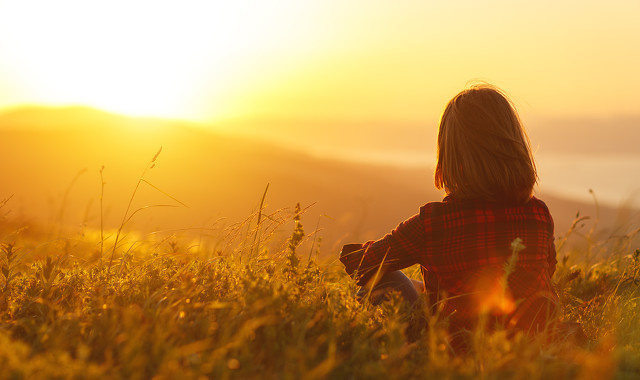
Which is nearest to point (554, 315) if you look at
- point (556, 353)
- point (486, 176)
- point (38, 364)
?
point (556, 353)

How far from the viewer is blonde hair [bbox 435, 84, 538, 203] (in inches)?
121

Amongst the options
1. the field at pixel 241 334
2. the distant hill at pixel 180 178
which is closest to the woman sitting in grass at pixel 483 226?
the field at pixel 241 334

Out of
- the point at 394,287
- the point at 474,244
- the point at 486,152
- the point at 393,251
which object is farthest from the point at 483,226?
the point at 394,287

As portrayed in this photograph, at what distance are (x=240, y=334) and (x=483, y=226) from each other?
1.56m

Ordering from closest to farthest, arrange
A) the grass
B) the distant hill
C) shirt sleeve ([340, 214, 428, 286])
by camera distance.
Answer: the grass < shirt sleeve ([340, 214, 428, 286]) < the distant hill

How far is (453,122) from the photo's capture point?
3199 millimetres

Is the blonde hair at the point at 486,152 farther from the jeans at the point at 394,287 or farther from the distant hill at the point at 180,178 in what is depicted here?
the distant hill at the point at 180,178

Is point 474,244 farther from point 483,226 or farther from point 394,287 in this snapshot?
point 394,287

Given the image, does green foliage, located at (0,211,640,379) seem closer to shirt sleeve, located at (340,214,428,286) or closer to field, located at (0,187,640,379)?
field, located at (0,187,640,379)

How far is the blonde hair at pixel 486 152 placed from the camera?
3.06 meters

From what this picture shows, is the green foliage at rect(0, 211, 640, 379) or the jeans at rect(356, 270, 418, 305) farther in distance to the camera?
the jeans at rect(356, 270, 418, 305)

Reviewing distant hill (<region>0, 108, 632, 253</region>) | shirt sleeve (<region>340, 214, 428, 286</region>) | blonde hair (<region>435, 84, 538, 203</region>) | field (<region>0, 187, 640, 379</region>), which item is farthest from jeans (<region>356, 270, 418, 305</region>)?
distant hill (<region>0, 108, 632, 253</region>)

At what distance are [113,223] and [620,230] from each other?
11519 mm

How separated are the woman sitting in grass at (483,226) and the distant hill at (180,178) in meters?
9.22
